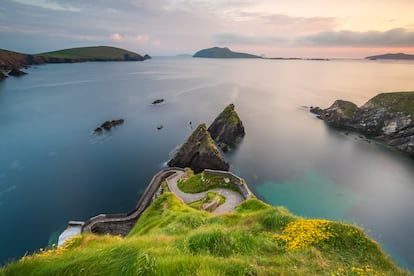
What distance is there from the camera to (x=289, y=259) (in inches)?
356

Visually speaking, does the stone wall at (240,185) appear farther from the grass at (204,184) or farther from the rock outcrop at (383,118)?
the rock outcrop at (383,118)

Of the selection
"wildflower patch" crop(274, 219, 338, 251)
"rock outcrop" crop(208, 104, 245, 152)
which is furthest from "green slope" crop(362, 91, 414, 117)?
"wildflower patch" crop(274, 219, 338, 251)

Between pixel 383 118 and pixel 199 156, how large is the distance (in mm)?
73920

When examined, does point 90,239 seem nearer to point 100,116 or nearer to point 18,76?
point 100,116

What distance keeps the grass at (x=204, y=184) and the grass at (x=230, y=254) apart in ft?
62.0

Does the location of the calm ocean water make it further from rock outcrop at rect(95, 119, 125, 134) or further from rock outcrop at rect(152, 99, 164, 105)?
rock outcrop at rect(152, 99, 164, 105)

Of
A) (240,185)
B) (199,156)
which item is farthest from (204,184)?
(199,156)

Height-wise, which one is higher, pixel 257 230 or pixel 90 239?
pixel 90 239

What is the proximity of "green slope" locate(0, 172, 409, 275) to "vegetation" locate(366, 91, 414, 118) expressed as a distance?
8743cm

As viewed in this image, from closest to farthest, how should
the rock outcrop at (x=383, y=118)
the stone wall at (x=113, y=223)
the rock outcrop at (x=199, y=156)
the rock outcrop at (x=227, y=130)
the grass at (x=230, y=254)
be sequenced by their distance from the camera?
the grass at (x=230, y=254)
the stone wall at (x=113, y=223)
the rock outcrop at (x=199, y=156)
the rock outcrop at (x=227, y=130)
the rock outcrop at (x=383, y=118)

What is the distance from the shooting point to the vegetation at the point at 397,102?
77606 millimetres

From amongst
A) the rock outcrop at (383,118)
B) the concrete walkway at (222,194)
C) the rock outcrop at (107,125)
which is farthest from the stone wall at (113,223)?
the rock outcrop at (383,118)

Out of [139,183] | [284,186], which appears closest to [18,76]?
[139,183]

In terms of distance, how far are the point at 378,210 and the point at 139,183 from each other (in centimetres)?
4447
